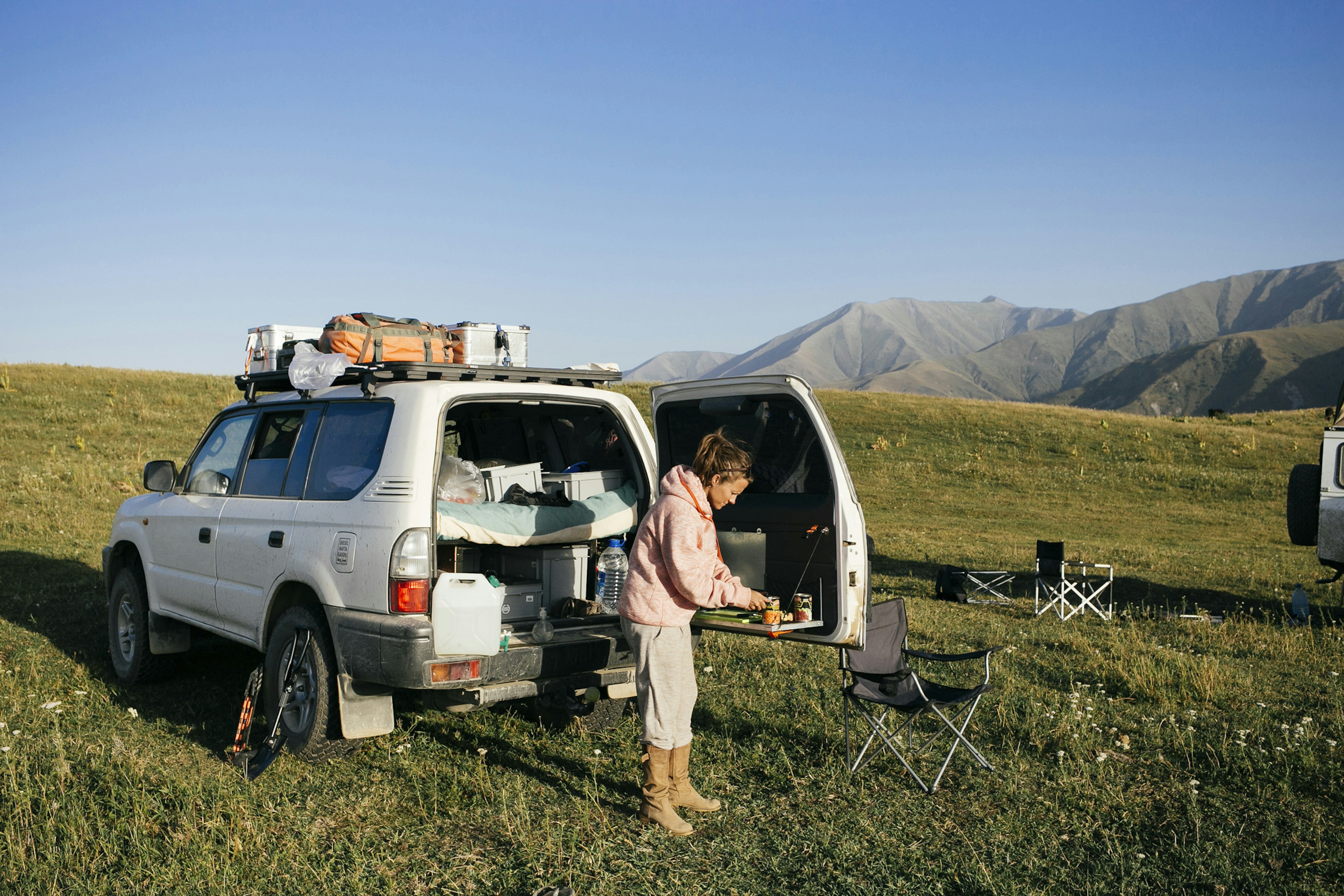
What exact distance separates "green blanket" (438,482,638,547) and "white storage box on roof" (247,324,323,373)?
2.14 m

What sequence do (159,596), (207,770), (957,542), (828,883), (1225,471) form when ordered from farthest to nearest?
(1225,471) < (957,542) < (159,596) < (207,770) < (828,883)

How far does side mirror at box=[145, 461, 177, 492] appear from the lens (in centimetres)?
625

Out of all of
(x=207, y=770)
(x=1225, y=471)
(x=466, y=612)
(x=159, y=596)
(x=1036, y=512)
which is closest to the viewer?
(x=466, y=612)

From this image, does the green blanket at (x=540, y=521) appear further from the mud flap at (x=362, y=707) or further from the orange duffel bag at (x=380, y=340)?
the orange duffel bag at (x=380, y=340)

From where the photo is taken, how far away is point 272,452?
5.62 m

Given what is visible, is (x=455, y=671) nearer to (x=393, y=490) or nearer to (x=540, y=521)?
(x=393, y=490)

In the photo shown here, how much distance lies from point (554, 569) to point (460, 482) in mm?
718

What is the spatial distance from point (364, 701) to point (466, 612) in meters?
0.74

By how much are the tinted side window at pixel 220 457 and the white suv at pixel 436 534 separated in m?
0.02

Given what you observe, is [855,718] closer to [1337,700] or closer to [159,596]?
[1337,700]

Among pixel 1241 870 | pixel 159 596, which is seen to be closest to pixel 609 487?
pixel 159 596

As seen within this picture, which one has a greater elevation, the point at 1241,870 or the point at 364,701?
the point at 364,701

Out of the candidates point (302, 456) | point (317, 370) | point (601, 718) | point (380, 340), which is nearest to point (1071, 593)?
point (601, 718)

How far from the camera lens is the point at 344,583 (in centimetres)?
453
